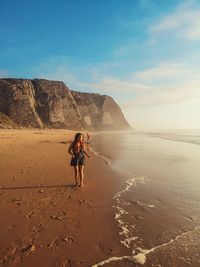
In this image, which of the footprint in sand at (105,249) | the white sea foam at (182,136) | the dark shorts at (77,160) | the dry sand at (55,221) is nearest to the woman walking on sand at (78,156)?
the dark shorts at (77,160)

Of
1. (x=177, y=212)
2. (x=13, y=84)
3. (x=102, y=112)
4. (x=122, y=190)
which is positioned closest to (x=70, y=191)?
(x=122, y=190)

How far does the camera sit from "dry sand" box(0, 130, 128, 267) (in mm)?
3930

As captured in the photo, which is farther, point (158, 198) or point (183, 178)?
point (183, 178)

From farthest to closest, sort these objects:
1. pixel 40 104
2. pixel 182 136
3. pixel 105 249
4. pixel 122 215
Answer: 1. pixel 40 104
2. pixel 182 136
3. pixel 122 215
4. pixel 105 249

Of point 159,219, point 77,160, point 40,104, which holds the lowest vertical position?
point 159,219

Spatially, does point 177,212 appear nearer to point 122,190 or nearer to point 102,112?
point 122,190

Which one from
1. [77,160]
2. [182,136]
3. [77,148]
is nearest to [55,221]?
[77,160]

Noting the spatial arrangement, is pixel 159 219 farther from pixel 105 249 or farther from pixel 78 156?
pixel 78 156

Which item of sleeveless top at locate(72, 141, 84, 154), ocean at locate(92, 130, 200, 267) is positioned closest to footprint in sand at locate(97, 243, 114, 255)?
ocean at locate(92, 130, 200, 267)

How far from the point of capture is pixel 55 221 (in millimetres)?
5211

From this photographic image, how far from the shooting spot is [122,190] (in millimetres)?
7938

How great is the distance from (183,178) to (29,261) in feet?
23.9

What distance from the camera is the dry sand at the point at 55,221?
3930mm

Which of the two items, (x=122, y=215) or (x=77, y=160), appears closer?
(x=122, y=215)
